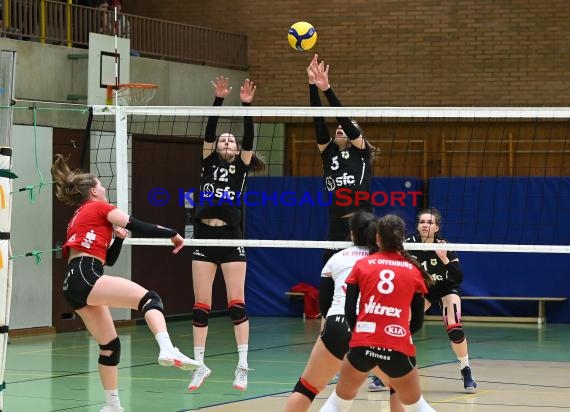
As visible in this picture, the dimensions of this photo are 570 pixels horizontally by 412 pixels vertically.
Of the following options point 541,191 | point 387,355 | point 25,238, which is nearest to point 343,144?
point 387,355

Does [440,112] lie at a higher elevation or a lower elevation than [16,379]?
higher

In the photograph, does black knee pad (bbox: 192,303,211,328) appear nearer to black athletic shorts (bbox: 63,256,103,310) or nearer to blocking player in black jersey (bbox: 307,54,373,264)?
blocking player in black jersey (bbox: 307,54,373,264)

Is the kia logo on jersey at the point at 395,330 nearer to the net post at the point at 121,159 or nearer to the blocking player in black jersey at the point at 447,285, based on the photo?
the blocking player in black jersey at the point at 447,285

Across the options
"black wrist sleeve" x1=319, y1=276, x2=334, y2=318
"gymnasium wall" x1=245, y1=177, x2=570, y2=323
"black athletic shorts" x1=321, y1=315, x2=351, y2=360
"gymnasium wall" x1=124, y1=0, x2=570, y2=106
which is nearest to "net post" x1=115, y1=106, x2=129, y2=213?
"black wrist sleeve" x1=319, y1=276, x2=334, y2=318

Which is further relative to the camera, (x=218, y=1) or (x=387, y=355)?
(x=218, y=1)

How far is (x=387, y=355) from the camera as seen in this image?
245 inches

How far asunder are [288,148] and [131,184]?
3197 mm

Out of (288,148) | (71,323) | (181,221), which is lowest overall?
(71,323)

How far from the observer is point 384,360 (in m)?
6.21

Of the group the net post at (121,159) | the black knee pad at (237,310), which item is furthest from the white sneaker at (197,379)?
the net post at (121,159)

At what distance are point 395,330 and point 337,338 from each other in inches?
22.1

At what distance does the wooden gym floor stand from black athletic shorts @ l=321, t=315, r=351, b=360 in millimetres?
2337

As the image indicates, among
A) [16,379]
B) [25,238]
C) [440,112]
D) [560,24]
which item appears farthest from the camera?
[560,24]

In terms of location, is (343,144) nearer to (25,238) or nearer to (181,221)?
(25,238)
